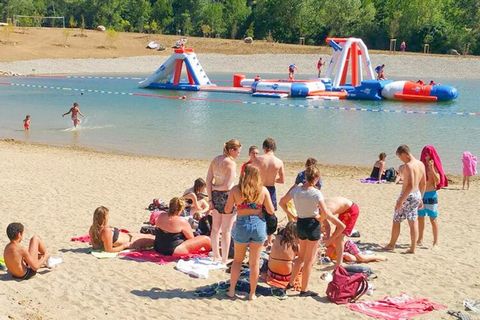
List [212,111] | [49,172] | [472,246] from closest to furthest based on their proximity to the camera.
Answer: [472,246]
[49,172]
[212,111]

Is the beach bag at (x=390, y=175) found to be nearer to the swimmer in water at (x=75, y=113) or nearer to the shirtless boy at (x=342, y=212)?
the shirtless boy at (x=342, y=212)

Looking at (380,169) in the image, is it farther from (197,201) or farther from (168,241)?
(168,241)

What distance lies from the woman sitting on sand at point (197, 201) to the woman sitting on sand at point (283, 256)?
259cm

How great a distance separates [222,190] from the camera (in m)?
7.79

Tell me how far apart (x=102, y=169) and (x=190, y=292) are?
8877 millimetres

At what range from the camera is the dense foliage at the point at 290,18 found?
6662cm

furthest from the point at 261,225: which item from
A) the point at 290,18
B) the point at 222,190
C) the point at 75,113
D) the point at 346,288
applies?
the point at 290,18

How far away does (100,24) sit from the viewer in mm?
73750

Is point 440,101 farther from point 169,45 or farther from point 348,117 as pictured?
point 169,45

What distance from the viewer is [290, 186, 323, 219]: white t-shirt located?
666 cm

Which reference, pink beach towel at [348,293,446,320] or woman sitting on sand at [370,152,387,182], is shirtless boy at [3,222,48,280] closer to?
pink beach towel at [348,293,446,320]

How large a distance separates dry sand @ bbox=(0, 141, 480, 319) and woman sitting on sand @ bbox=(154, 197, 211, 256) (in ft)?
1.34

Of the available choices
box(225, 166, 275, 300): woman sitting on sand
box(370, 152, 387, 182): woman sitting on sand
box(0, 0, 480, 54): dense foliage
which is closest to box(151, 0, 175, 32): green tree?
box(0, 0, 480, 54): dense foliage

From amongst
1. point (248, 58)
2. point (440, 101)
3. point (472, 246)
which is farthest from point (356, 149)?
point (248, 58)
